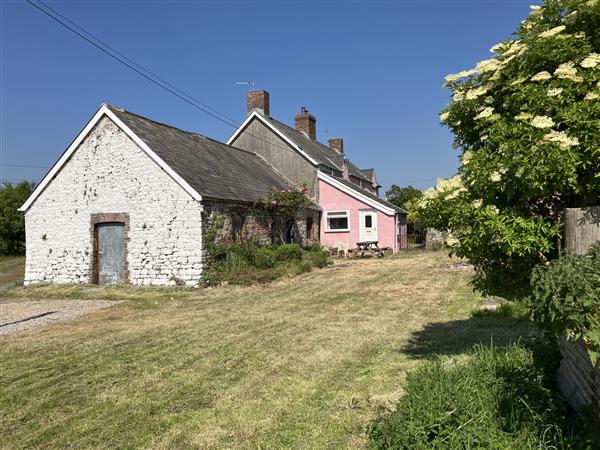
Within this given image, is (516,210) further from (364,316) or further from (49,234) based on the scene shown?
(49,234)

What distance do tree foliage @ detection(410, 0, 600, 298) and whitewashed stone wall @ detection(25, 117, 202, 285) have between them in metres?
11.4

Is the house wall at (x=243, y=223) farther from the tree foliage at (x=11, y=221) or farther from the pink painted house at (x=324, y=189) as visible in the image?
the tree foliage at (x=11, y=221)

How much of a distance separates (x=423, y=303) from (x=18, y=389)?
313 inches

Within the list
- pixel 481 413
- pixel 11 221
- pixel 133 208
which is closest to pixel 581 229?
pixel 481 413

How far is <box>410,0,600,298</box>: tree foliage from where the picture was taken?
3.83 metres

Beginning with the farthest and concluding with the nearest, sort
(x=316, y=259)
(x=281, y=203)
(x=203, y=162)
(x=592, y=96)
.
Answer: (x=316, y=259) < (x=281, y=203) < (x=203, y=162) < (x=592, y=96)

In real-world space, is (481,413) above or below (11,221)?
below

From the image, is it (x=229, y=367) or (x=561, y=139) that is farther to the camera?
(x=229, y=367)

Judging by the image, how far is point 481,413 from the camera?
3.62 meters

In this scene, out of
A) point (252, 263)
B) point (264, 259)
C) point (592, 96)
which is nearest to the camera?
point (592, 96)

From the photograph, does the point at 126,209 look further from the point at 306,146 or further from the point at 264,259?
the point at 306,146

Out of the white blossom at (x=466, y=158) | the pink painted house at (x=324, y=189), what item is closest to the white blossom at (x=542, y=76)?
the white blossom at (x=466, y=158)

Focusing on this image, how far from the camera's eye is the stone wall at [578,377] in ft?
11.1

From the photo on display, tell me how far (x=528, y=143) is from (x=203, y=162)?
638 inches
